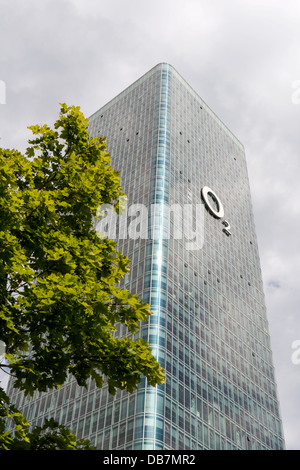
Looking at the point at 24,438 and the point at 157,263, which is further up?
the point at 157,263

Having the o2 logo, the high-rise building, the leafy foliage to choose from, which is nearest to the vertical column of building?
the high-rise building

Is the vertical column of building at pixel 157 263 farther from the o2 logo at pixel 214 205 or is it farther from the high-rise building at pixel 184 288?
the o2 logo at pixel 214 205

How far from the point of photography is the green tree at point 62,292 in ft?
35.9

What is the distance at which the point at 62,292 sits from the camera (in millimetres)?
10789

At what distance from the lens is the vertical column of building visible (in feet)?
212

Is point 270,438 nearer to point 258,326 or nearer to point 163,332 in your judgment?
point 258,326

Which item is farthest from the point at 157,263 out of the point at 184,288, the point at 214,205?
the point at 214,205

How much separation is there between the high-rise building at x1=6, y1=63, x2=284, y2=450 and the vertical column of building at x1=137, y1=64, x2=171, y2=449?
19 cm

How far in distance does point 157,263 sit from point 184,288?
24.4 feet

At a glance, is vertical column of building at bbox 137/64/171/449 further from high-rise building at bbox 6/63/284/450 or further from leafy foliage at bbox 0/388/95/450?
leafy foliage at bbox 0/388/95/450

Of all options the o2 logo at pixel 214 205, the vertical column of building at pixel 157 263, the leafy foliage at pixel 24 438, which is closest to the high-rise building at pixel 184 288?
the vertical column of building at pixel 157 263

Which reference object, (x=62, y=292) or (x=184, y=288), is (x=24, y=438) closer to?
(x=62, y=292)

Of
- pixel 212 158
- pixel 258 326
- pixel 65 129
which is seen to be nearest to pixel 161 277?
pixel 258 326

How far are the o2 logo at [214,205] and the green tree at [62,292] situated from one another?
9601 centimetres
